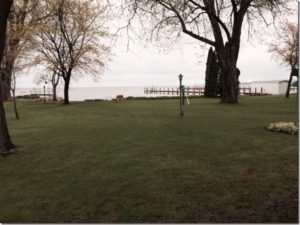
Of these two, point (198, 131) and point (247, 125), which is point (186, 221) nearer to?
point (198, 131)

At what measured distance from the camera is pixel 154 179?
8.45 metres

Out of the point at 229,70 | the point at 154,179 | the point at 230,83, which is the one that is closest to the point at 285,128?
the point at 154,179

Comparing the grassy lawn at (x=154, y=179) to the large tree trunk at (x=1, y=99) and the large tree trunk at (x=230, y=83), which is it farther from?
the large tree trunk at (x=230, y=83)

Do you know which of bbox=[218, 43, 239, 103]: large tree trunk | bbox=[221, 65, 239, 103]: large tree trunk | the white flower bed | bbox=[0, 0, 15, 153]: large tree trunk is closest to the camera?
bbox=[0, 0, 15, 153]: large tree trunk

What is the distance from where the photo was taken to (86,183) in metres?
8.35

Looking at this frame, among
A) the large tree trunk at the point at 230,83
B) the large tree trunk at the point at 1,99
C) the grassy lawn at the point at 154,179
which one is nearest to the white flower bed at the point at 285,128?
the grassy lawn at the point at 154,179

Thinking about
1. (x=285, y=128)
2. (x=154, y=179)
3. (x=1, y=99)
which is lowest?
(x=154, y=179)

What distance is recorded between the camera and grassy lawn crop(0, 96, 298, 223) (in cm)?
644

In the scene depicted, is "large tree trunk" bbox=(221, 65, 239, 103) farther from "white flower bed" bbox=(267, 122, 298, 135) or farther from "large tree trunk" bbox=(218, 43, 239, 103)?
"white flower bed" bbox=(267, 122, 298, 135)

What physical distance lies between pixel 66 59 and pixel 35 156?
28816mm

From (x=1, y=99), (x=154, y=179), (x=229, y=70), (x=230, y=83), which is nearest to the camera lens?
(x=154, y=179)

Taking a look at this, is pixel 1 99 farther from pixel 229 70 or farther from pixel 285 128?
pixel 229 70

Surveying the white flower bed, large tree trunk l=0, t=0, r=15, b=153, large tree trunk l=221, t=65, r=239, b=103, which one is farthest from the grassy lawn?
large tree trunk l=221, t=65, r=239, b=103

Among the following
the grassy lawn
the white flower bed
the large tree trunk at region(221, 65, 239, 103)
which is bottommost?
the grassy lawn
